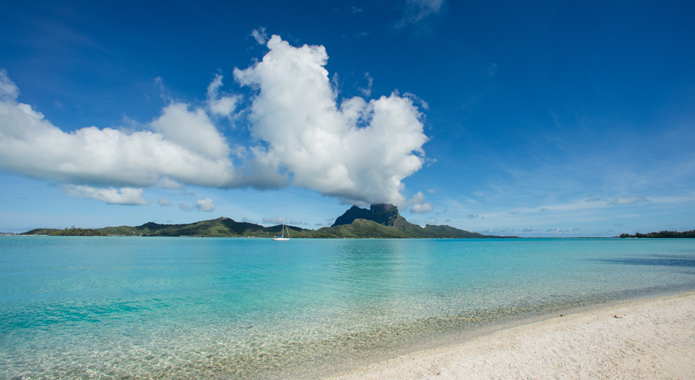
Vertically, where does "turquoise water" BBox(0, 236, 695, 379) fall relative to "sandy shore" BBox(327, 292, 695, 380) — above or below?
below

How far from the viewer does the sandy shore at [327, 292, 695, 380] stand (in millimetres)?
9516

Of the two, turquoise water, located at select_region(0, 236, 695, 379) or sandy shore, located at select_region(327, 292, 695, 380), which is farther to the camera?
turquoise water, located at select_region(0, 236, 695, 379)

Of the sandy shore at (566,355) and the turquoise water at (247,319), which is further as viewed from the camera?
the turquoise water at (247,319)

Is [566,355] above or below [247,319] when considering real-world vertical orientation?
above

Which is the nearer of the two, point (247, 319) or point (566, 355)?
point (566, 355)

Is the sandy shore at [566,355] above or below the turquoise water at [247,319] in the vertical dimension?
above

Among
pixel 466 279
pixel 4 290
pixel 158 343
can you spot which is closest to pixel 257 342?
pixel 158 343

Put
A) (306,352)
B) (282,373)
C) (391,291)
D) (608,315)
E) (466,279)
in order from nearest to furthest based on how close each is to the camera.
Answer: (282,373)
(306,352)
(608,315)
(391,291)
(466,279)

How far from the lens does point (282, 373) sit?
1088cm

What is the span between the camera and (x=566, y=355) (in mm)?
10883

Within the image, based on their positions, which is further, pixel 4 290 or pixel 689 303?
pixel 4 290

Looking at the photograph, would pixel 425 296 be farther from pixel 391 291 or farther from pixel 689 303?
pixel 689 303

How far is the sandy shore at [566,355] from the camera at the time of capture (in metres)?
9.52

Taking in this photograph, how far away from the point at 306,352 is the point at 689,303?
85.5ft
